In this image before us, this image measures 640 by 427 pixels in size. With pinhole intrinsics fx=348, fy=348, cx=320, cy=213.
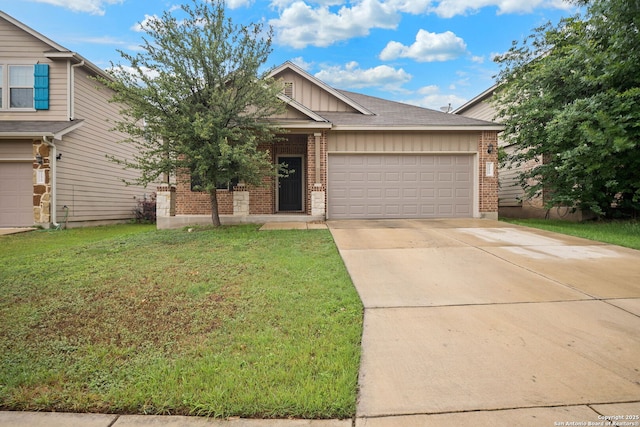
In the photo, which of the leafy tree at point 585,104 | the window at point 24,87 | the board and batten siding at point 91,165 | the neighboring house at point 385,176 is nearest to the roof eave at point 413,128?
the neighboring house at point 385,176

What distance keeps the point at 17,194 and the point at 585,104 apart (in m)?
17.0

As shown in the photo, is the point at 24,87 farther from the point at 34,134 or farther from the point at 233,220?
the point at 233,220

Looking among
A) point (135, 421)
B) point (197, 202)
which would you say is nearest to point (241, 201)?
point (197, 202)

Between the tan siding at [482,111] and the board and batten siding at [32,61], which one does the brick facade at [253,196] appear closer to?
the board and batten siding at [32,61]

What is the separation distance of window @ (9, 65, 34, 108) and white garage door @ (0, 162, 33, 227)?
90.5 inches

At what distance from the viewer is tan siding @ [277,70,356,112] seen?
1324 centimetres

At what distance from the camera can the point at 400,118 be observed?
12117 mm

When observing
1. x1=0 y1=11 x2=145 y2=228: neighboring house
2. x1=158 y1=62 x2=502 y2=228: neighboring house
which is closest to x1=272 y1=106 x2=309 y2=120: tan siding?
x1=158 y1=62 x2=502 y2=228: neighboring house

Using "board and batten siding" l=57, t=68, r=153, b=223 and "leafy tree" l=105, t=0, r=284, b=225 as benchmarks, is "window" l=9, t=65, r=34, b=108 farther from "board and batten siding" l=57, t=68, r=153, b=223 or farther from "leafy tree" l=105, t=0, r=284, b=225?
"leafy tree" l=105, t=0, r=284, b=225

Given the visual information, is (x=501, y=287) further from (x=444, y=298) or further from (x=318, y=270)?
(x=318, y=270)

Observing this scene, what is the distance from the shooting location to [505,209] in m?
15.6

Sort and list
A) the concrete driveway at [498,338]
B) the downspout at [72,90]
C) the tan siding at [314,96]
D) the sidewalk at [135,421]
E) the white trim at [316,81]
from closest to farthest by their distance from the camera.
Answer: the sidewalk at [135,421], the concrete driveway at [498,338], the downspout at [72,90], the white trim at [316,81], the tan siding at [314,96]

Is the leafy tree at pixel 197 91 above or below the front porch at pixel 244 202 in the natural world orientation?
above

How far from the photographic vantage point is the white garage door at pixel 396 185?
11586 millimetres
